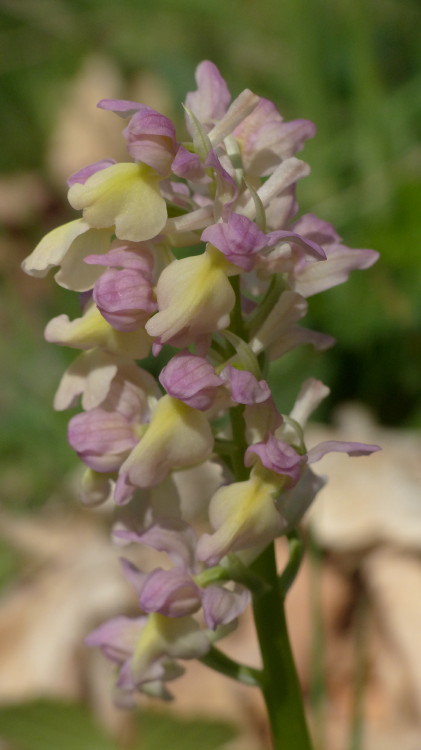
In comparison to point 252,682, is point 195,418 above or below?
above

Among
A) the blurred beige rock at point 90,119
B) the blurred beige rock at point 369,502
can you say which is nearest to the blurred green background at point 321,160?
the blurred beige rock at point 369,502

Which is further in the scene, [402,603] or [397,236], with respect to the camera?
[397,236]

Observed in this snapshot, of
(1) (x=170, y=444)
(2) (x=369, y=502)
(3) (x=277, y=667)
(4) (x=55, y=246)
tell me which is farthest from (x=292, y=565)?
(2) (x=369, y=502)

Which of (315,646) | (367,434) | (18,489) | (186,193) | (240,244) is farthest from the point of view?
(18,489)

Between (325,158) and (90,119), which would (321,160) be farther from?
(90,119)

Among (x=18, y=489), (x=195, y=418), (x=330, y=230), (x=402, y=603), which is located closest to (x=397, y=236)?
(x=402, y=603)

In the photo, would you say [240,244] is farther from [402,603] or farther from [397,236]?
[397,236]

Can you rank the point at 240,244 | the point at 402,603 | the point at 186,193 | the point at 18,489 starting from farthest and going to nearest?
the point at 18,489 → the point at 402,603 → the point at 186,193 → the point at 240,244

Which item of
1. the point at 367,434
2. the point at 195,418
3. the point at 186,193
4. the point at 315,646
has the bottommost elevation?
the point at 367,434
